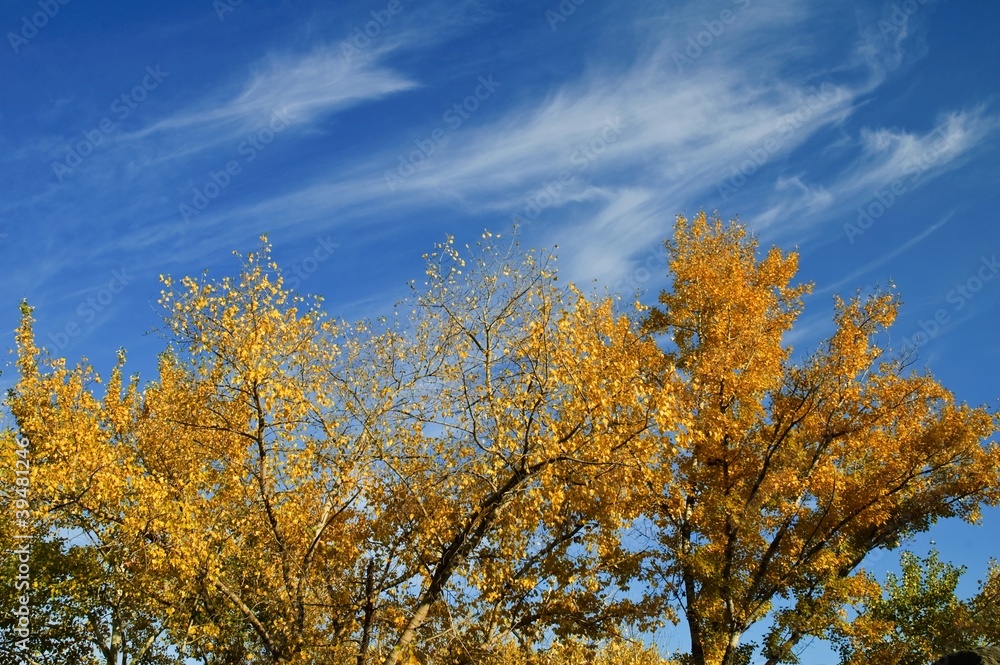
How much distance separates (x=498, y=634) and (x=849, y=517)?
713 centimetres

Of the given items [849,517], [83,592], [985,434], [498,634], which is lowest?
[498,634]

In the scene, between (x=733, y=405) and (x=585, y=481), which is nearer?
(x=585, y=481)

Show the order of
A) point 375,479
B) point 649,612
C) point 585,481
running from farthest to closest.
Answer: point 649,612, point 375,479, point 585,481

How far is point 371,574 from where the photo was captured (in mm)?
11266

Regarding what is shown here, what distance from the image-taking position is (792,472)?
43.3 ft

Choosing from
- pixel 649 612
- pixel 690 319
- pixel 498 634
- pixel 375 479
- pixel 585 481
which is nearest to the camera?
pixel 585 481

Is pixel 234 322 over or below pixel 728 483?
over

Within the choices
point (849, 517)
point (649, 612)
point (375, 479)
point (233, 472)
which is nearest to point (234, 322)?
point (233, 472)

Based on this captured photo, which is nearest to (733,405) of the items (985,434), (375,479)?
(985,434)

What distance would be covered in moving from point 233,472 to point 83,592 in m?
4.99

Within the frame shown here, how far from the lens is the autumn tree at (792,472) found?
42.8 ft

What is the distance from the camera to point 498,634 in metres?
11.9

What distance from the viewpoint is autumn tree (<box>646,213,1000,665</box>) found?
513 inches

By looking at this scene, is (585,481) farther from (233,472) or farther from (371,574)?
(233,472)
